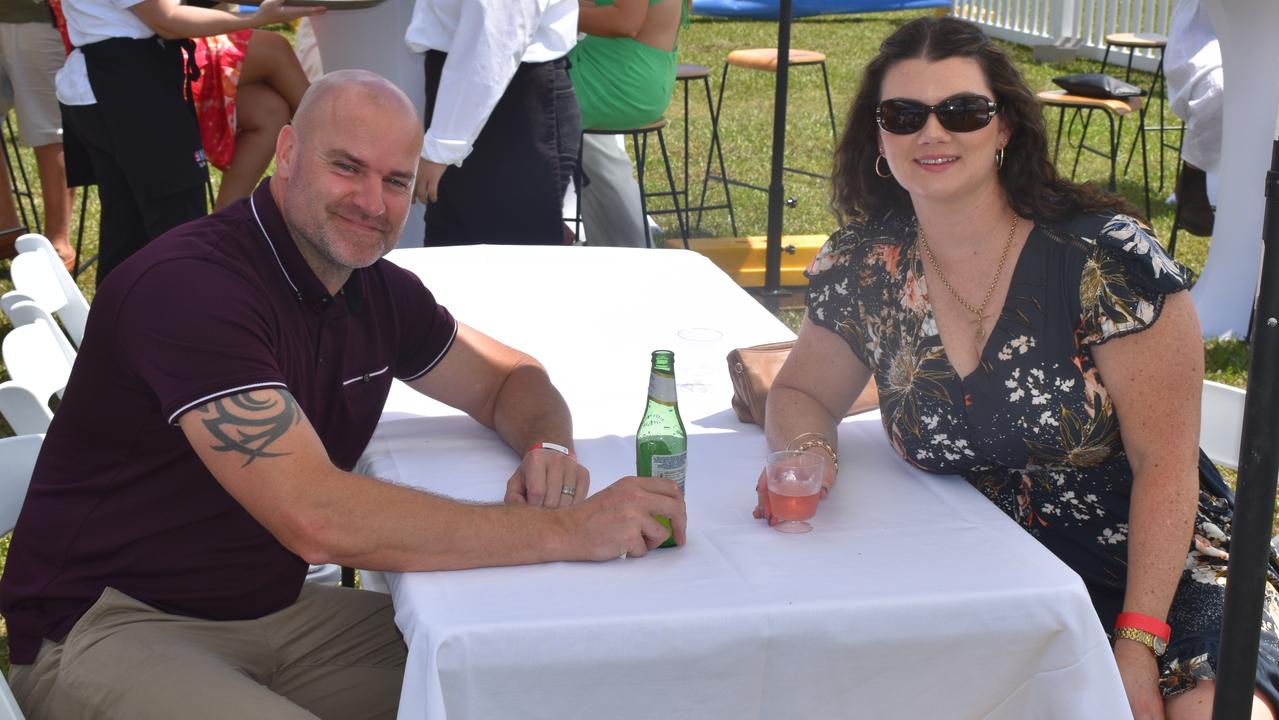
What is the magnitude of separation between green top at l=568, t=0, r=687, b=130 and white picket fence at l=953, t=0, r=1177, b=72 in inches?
272

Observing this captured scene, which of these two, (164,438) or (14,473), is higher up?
(164,438)

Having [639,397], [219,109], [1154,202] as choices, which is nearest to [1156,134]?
[1154,202]

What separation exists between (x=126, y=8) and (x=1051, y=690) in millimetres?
3540

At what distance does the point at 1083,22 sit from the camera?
1149 cm

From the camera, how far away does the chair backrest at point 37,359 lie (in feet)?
7.27

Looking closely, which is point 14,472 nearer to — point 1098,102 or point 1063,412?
point 1063,412

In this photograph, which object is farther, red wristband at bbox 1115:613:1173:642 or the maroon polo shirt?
red wristband at bbox 1115:613:1173:642

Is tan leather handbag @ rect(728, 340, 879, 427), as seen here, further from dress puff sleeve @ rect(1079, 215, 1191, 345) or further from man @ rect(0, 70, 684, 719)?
dress puff sleeve @ rect(1079, 215, 1191, 345)

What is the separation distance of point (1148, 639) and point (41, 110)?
5430mm

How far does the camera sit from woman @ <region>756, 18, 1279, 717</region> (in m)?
1.91

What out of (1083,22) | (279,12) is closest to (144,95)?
(279,12)

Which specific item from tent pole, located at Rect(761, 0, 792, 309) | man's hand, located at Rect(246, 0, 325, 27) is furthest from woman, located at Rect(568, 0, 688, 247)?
man's hand, located at Rect(246, 0, 325, 27)

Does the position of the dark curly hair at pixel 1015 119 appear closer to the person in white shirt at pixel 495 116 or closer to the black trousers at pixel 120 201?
the person in white shirt at pixel 495 116

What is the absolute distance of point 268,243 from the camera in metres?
1.91
